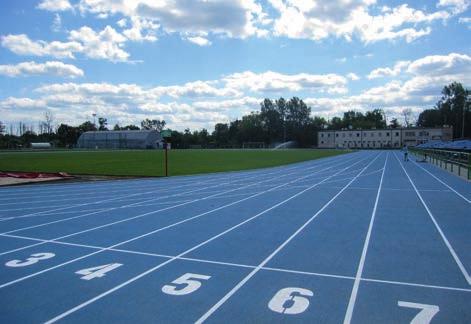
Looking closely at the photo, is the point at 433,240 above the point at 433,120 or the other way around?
the other way around

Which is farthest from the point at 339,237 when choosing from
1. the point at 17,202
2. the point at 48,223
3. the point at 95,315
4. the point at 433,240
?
the point at 17,202

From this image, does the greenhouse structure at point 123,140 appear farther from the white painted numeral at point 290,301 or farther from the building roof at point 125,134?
the white painted numeral at point 290,301

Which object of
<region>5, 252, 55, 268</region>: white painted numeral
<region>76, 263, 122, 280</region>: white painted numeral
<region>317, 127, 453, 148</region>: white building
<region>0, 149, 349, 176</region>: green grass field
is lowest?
<region>76, 263, 122, 280</region>: white painted numeral

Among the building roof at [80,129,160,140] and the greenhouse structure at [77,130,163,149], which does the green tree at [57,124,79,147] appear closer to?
the greenhouse structure at [77,130,163,149]

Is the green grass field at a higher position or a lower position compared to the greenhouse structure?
lower

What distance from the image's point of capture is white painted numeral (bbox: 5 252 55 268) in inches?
242

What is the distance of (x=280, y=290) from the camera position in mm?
5035

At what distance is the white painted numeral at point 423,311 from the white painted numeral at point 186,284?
2.40 m

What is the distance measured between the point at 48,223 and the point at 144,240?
2999 mm

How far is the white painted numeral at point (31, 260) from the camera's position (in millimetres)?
6137

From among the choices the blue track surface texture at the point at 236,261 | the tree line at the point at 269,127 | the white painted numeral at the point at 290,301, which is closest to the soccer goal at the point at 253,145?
the tree line at the point at 269,127

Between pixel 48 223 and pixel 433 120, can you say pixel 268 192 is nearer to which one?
pixel 48 223

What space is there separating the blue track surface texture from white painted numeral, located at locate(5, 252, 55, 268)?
0.03 meters

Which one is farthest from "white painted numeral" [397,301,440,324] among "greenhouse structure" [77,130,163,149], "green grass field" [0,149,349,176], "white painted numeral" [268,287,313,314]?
"greenhouse structure" [77,130,163,149]
